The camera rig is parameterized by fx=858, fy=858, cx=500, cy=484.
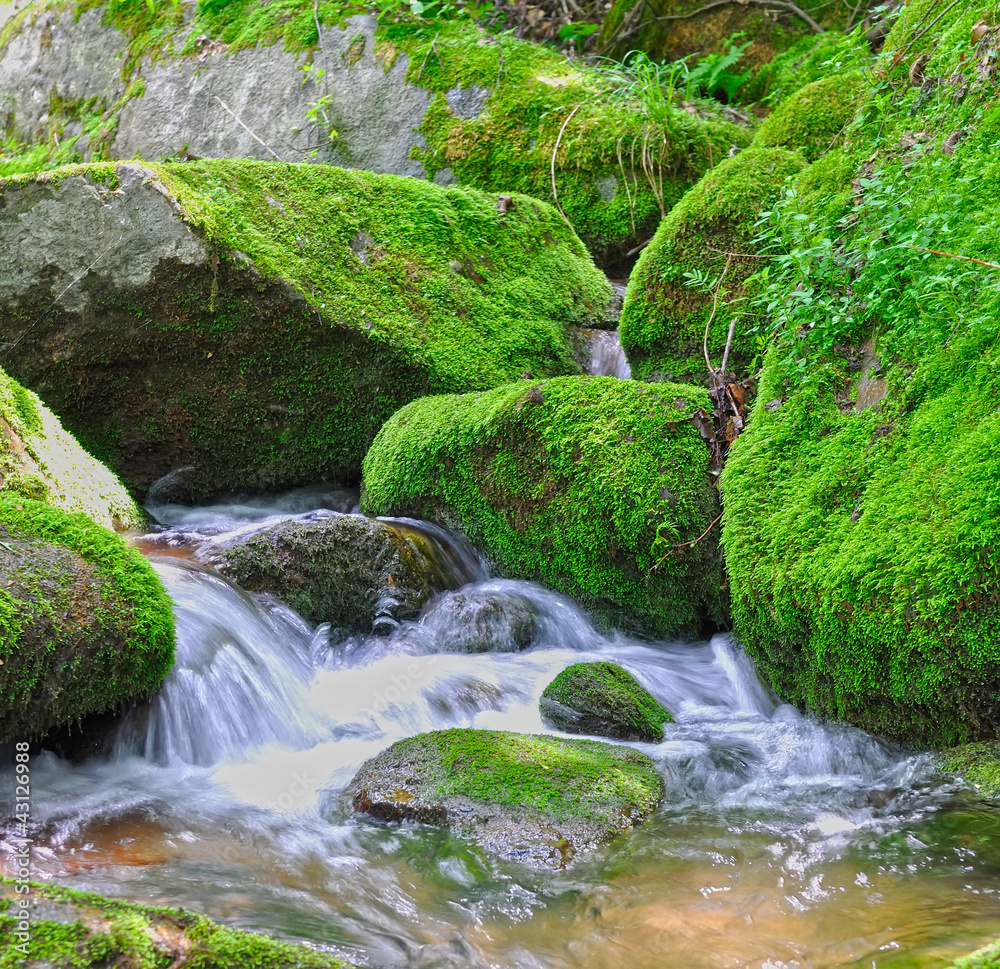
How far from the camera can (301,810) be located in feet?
10.1

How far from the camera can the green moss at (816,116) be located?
6012 mm

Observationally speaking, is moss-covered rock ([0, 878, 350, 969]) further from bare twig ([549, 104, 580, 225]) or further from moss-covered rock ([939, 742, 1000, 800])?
bare twig ([549, 104, 580, 225])

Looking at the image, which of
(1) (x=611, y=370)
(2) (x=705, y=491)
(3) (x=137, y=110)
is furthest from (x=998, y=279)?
(3) (x=137, y=110)

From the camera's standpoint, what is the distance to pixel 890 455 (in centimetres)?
332

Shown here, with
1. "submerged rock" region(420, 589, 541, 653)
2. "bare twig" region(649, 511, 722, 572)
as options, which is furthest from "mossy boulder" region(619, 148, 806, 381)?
"submerged rock" region(420, 589, 541, 653)

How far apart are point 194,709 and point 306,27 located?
8.97 meters

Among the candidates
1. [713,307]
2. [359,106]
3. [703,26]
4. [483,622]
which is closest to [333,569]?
[483,622]

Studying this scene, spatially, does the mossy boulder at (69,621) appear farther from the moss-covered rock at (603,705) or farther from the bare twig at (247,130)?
the bare twig at (247,130)

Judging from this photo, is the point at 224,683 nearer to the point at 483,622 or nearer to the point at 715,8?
the point at 483,622

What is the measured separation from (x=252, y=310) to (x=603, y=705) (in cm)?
383

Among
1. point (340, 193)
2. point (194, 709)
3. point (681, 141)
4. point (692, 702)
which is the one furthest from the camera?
point (681, 141)

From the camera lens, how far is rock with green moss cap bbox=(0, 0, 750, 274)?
27.0ft

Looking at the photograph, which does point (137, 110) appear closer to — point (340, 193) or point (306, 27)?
point (306, 27)

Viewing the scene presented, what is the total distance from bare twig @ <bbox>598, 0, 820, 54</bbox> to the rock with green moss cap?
1152 mm
